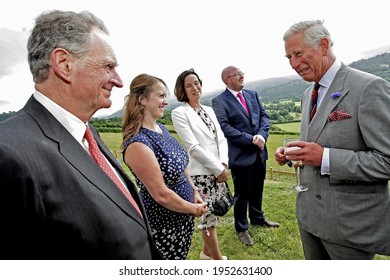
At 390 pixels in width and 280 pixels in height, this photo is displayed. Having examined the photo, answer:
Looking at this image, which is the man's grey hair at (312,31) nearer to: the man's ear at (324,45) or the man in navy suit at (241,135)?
the man's ear at (324,45)

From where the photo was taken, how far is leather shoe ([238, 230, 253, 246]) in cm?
286

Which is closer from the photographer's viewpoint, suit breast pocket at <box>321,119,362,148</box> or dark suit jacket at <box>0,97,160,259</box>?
dark suit jacket at <box>0,97,160,259</box>

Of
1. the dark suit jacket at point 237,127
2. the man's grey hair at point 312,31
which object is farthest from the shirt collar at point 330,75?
the dark suit jacket at point 237,127

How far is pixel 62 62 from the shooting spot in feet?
2.95

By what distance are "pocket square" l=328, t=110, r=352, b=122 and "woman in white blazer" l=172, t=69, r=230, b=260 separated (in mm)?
1188

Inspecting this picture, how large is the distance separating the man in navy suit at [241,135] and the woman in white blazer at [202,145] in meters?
0.45

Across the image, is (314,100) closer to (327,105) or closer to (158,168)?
(327,105)

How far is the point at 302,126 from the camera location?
1619 millimetres

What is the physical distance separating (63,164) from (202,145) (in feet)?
5.67

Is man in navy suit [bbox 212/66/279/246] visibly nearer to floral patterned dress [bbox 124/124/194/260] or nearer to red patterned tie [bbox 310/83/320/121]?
floral patterned dress [bbox 124/124/194/260]

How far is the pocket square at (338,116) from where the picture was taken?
129 centimetres

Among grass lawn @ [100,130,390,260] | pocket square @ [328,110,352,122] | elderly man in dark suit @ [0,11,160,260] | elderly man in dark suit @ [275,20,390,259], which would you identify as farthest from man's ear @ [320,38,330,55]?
elderly man in dark suit @ [0,11,160,260]
